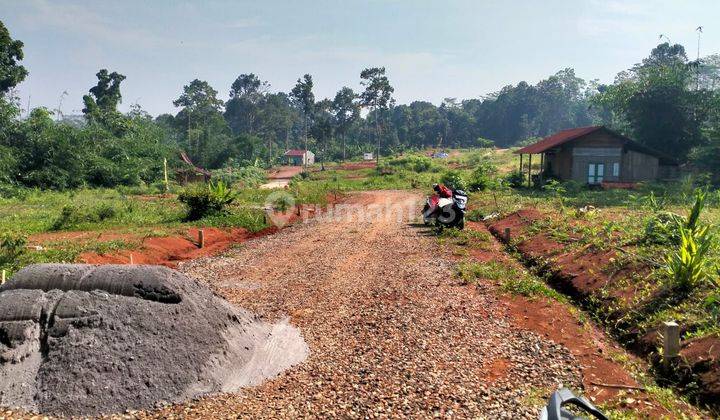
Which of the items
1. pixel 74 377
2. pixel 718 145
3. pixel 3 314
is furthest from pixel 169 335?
pixel 718 145

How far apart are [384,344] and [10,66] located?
151ft

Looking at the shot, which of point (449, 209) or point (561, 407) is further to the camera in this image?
point (449, 209)

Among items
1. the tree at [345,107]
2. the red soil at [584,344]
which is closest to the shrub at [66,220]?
the red soil at [584,344]

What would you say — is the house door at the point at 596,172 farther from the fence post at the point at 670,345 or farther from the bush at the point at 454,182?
the fence post at the point at 670,345

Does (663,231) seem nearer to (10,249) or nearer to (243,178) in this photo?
(10,249)

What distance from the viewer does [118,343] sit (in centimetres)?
651

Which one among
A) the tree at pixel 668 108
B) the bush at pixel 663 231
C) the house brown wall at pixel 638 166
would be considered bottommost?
the bush at pixel 663 231

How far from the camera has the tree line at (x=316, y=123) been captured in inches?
1406

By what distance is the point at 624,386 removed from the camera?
6141 millimetres

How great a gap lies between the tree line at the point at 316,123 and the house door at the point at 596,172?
5656 millimetres

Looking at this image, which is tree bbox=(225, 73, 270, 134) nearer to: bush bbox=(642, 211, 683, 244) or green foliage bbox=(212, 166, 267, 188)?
green foliage bbox=(212, 166, 267, 188)

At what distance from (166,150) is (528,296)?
4421 centimetres

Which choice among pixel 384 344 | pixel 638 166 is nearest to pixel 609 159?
pixel 638 166

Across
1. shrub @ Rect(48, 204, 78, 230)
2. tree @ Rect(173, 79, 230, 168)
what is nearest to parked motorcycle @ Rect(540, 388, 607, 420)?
shrub @ Rect(48, 204, 78, 230)
